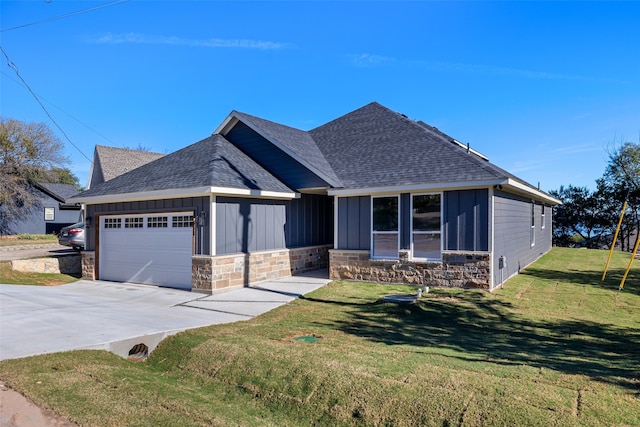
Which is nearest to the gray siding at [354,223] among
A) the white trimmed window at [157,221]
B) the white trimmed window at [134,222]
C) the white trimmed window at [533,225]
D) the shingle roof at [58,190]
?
the white trimmed window at [157,221]

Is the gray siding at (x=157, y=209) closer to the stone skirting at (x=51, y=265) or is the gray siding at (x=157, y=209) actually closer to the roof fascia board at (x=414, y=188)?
the stone skirting at (x=51, y=265)

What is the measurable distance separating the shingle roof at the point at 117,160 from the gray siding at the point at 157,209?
1459cm

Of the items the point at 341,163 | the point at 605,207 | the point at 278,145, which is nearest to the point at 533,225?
the point at 341,163

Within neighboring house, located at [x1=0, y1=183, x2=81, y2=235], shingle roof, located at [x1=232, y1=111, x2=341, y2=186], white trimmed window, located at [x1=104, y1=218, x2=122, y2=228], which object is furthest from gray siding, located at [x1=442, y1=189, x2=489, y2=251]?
neighboring house, located at [x1=0, y1=183, x2=81, y2=235]

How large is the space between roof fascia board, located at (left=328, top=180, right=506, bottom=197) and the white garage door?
4.66 meters

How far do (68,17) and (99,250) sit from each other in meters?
7.58

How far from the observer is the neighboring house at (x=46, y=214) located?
1308 inches

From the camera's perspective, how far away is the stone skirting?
1424 cm

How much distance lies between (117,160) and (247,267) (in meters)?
22.2

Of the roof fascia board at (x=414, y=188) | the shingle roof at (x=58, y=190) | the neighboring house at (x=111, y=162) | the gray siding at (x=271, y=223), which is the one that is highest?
the neighboring house at (x=111, y=162)

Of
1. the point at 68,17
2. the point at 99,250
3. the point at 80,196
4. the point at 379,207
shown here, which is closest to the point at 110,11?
the point at 68,17

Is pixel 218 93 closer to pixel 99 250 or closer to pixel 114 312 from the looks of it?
pixel 99 250

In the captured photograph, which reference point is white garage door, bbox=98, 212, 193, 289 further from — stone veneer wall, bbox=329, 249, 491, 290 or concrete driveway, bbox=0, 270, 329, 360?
stone veneer wall, bbox=329, 249, 491, 290

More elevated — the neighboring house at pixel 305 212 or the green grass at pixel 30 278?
the neighboring house at pixel 305 212
